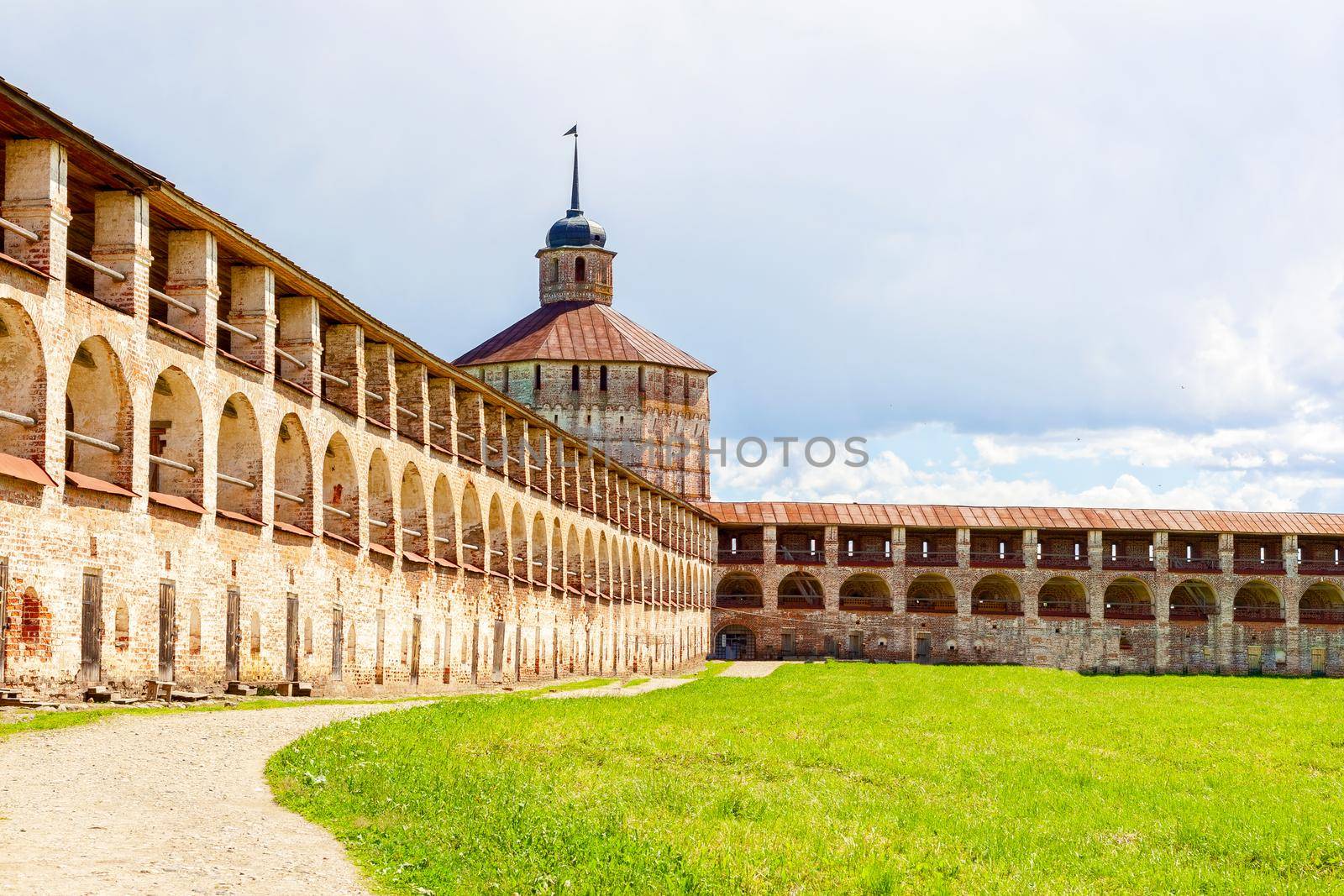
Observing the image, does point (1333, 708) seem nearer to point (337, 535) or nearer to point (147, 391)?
point (337, 535)

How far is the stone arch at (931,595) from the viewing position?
2574 inches

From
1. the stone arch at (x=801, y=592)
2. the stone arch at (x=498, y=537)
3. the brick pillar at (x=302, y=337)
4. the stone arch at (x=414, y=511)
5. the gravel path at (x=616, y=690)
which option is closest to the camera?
the brick pillar at (x=302, y=337)

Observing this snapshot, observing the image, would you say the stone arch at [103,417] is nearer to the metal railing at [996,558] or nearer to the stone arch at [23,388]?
the stone arch at [23,388]

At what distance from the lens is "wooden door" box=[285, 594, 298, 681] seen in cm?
2228

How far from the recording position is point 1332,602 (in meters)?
67.3

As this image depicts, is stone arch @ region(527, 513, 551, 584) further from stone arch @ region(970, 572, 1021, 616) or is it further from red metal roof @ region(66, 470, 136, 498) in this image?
stone arch @ region(970, 572, 1021, 616)

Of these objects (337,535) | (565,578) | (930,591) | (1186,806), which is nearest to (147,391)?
(337,535)

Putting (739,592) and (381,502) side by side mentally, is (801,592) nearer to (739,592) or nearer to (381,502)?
(739,592)

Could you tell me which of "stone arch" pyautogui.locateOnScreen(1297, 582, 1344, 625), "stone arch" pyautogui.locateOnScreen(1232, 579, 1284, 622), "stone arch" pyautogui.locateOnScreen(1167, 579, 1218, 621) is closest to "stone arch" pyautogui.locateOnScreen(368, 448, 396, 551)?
"stone arch" pyautogui.locateOnScreen(1167, 579, 1218, 621)

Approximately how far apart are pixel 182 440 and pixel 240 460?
209 cm

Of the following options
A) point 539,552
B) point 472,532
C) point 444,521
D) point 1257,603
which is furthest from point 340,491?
point 1257,603

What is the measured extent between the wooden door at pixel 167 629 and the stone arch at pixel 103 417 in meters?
1.59

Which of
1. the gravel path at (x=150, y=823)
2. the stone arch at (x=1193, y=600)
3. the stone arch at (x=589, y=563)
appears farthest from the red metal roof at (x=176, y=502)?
the stone arch at (x=1193, y=600)

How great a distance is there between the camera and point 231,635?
20438 mm
